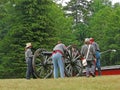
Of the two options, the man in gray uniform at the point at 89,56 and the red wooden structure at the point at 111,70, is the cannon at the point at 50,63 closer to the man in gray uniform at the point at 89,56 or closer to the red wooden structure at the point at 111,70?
the man in gray uniform at the point at 89,56

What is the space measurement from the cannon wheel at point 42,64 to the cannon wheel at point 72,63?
2.58 feet

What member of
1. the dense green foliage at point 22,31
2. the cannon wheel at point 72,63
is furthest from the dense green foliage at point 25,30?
the cannon wheel at point 72,63

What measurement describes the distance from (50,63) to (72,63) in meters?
1.04

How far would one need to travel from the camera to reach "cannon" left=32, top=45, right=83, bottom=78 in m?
20.3

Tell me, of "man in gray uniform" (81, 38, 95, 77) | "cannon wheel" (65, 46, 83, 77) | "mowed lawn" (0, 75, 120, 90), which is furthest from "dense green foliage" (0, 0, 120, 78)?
"mowed lawn" (0, 75, 120, 90)

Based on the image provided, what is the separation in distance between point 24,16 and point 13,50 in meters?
4.19

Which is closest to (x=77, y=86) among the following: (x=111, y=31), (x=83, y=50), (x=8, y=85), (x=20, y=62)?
(x=8, y=85)

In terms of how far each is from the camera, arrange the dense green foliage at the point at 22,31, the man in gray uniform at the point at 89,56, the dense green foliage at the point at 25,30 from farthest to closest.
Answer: the dense green foliage at the point at 25,30 < the dense green foliage at the point at 22,31 < the man in gray uniform at the point at 89,56

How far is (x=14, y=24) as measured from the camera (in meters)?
49.8

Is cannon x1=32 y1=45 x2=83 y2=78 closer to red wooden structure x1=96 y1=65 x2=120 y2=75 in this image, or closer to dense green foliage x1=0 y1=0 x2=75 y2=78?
red wooden structure x1=96 y1=65 x2=120 y2=75

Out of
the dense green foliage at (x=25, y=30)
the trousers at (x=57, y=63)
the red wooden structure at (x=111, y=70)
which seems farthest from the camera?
the dense green foliage at (x=25, y=30)

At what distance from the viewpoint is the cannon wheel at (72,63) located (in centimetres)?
2073

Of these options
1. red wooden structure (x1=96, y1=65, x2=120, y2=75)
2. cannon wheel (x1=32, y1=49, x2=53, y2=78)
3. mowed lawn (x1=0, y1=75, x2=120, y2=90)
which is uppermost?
cannon wheel (x1=32, y1=49, x2=53, y2=78)

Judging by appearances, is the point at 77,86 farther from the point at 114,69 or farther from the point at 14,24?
the point at 14,24
